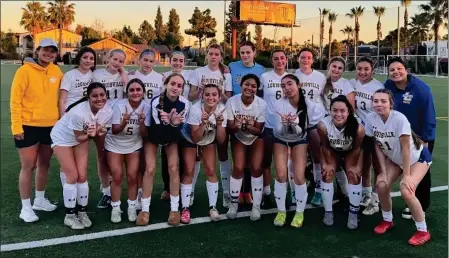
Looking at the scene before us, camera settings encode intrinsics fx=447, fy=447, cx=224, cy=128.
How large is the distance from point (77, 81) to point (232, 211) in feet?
7.40

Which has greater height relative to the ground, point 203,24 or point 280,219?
point 203,24

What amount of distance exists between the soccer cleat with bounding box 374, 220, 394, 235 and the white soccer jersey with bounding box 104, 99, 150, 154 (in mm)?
2637

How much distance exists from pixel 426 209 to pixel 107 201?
3.72 metres

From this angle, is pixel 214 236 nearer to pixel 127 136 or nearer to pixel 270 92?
pixel 127 136

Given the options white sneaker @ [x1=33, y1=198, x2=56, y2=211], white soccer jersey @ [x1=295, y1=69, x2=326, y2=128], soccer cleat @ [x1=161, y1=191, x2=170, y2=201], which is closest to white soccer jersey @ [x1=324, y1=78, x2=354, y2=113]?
white soccer jersey @ [x1=295, y1=69, x2=326, y2=128]

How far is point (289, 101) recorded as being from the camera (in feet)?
15.7

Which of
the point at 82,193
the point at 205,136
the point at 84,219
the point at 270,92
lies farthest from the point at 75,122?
the point at 270,92

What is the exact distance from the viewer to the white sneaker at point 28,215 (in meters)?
4.85

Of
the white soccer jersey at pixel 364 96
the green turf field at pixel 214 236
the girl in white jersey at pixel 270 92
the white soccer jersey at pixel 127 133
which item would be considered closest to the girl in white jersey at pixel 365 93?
the white soccer jersey at pixel 364 96

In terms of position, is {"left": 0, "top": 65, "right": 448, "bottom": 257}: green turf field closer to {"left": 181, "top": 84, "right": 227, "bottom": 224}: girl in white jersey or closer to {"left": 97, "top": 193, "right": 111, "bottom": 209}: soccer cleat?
{"left": 97, "top": 193, "right": 111, "bottom": 209}: soccer cleat

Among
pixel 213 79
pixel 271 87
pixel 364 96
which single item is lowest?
pixel 364 96

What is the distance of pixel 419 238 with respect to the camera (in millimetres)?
4328

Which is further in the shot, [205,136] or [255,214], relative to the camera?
[255,214]

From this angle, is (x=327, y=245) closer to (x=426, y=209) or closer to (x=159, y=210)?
(x=426, y=209)
